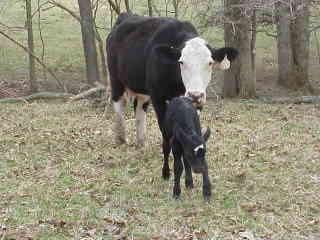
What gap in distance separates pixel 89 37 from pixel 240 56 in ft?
17.2

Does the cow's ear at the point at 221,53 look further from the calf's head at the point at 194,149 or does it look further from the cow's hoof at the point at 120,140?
the cow's hoof at the point at 120,140

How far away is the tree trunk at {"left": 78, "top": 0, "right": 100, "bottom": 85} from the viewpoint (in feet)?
57.6

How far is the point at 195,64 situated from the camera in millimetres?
6828

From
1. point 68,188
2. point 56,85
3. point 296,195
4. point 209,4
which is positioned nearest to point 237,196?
point 296,195

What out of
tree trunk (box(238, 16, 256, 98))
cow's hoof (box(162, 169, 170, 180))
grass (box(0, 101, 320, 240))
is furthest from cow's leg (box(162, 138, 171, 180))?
tree trunk (box(238, 16, 256, 98))

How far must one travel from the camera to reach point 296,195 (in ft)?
21.8

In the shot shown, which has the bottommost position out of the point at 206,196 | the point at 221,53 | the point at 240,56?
the point at 206,196

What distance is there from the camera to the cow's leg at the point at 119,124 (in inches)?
382

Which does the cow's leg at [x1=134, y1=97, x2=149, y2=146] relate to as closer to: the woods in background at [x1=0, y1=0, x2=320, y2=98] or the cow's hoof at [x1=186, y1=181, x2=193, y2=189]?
the cow's hoof at [x1=186, y1=181, x2=193, y2=189]

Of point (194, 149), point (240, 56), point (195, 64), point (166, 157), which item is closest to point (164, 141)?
point (166, 157)

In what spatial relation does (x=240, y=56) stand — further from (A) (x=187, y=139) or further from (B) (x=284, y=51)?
(A) (x=187, y=139)

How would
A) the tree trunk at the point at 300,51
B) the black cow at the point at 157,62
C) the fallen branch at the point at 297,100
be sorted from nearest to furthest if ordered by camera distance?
1. the black cow at the point at 157,62
2. the fallen branch at the point at 297,100
3. the tree trunk at the point at 300,51

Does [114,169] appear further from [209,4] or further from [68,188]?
[209,4]

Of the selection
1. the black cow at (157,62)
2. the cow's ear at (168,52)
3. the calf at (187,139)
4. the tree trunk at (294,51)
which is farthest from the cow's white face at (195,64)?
the tree trunk at (294,51)
